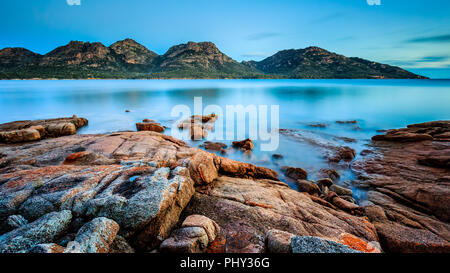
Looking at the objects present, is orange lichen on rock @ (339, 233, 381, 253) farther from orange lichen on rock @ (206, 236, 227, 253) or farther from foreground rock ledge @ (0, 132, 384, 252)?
orange lichen on rock @ (206, 236, 227, 253)

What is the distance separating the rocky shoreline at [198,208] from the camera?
3.84m

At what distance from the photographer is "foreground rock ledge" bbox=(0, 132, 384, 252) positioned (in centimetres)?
432

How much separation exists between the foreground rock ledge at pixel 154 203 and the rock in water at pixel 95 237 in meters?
0.08

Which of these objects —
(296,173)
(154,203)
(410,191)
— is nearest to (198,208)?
(154,203)

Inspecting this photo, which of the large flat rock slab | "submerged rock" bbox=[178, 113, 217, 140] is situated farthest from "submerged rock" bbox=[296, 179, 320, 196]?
"submerged rock" bbox=[178, 113, 217, 140]

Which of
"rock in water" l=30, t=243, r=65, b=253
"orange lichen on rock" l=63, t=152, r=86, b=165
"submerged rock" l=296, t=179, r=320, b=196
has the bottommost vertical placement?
"submerged rock" l=296, t=179, r=320, b=196

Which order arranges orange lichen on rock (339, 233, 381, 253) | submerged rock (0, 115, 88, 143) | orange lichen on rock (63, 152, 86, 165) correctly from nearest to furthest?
1. orange lichen on rock (339, 233, 381, 253)
2. orange lichen on rock (63, 152, 86, 165)
3. submerged rock (0, 115, 88, 143)

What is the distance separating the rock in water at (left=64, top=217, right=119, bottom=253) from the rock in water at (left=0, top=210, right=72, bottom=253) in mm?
711

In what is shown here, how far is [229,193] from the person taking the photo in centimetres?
674

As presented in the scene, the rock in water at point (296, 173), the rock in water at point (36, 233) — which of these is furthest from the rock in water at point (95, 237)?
the rock in water at point (296, 173)

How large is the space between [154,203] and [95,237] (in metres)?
1.32

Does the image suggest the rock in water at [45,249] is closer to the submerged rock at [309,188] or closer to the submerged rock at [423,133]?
the submerged rock at [309,188]
